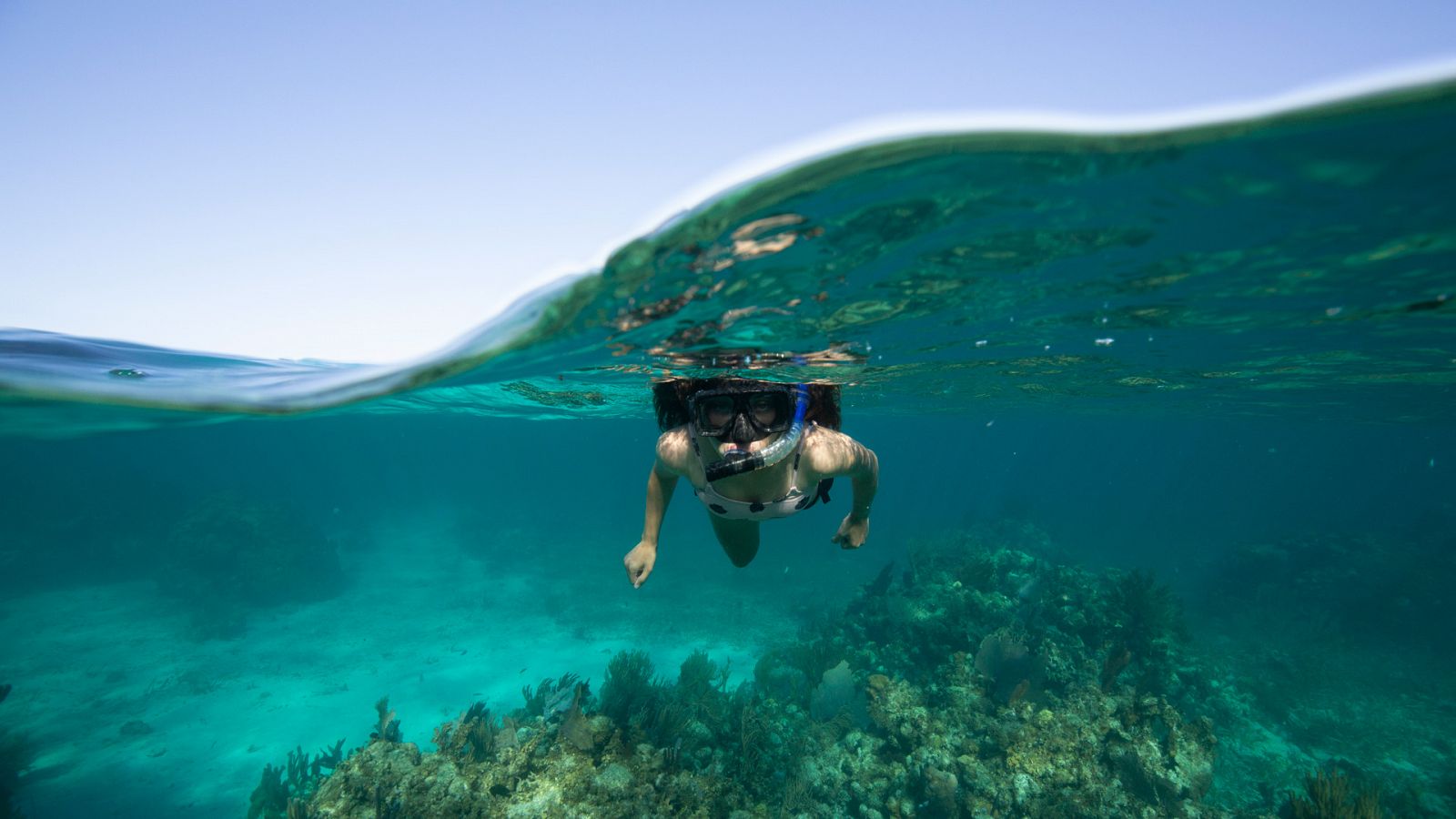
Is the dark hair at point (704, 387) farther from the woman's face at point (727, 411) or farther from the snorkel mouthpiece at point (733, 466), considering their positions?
the snorkel mouthpiece at point (733, 466)

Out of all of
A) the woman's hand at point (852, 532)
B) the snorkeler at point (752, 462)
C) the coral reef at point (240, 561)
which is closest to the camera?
the snorkeler at point (752, 462)

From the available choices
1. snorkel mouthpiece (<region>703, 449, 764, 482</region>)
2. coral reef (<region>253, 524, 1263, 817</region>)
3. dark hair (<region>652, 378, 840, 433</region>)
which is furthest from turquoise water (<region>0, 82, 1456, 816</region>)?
snorkel mouthpiece (<region>703, 449, 764, 482</region>)

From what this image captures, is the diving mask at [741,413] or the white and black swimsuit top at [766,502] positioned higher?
the diving mask at [741,413]

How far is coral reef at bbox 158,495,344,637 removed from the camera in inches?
934

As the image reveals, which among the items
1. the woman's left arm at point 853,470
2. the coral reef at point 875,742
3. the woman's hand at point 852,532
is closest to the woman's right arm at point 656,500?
the woman's left arm at point 853,470

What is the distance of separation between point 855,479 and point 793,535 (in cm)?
3289

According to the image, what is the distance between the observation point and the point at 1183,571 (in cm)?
3109

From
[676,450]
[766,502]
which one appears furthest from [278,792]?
[766,502]

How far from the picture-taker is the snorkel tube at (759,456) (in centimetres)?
414

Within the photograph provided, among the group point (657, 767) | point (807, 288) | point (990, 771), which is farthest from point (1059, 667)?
point (807, 288)

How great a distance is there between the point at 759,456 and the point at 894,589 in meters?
12.9

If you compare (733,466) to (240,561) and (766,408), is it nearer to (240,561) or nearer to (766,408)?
(766,408)

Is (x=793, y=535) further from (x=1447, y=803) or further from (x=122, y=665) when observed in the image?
(x=122, y=665)

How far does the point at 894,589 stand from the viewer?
15.4 metres
